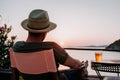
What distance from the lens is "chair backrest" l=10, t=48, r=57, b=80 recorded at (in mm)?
2262

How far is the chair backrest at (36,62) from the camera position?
7.42 ft

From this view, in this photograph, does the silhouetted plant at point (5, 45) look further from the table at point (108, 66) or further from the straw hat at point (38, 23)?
the straw hat at point (38, 23)

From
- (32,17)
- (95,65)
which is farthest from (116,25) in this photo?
(32,17)

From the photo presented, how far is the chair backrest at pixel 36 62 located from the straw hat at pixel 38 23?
0.21 m

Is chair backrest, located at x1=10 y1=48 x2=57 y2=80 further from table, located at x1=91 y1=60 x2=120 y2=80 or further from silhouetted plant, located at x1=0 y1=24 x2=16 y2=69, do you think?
silhouetted plant, located at x1=0 y1=24 x2=16 y2=69

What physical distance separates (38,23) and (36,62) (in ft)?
1.10

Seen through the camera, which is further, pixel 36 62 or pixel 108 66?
pixel 108 66

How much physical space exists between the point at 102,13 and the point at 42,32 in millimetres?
8619

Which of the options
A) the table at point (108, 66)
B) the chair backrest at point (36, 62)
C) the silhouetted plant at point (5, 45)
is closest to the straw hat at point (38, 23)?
the chair backrest at point (36, 62)

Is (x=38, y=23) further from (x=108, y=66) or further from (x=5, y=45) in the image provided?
(x=5, y=45)

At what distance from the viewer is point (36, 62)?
7.60ft

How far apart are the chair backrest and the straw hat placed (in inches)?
8.1

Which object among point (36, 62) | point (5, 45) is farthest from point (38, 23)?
point (5, 45)

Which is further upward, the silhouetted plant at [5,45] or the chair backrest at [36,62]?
the chair backrest at [36,62]
